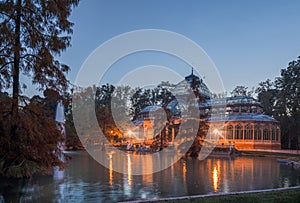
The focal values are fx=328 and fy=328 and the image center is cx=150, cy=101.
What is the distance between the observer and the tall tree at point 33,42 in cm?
708

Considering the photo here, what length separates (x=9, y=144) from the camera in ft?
23.7

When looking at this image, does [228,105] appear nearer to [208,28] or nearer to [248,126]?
[248,126]

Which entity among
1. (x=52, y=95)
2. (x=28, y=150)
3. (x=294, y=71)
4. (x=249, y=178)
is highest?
(x=294, y=71)

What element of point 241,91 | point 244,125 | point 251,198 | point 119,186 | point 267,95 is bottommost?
point 119,186

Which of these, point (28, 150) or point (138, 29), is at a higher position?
point (138, 29)

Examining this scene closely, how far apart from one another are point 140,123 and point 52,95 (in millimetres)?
28429

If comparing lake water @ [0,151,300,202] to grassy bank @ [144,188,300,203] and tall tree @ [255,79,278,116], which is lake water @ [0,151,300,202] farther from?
tall tree @ [255,79,278,116]

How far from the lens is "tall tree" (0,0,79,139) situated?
7078mm

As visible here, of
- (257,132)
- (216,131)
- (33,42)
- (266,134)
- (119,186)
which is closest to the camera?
(33,42)

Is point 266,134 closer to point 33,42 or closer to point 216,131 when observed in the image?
point 216,131

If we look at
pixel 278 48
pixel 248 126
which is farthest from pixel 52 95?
pixel 248 126

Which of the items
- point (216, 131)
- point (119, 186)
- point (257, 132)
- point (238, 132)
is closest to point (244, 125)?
point (238, 132)

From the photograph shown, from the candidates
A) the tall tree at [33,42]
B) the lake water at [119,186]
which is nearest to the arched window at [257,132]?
the lake water at [119,186]

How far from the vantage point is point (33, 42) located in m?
7.21
